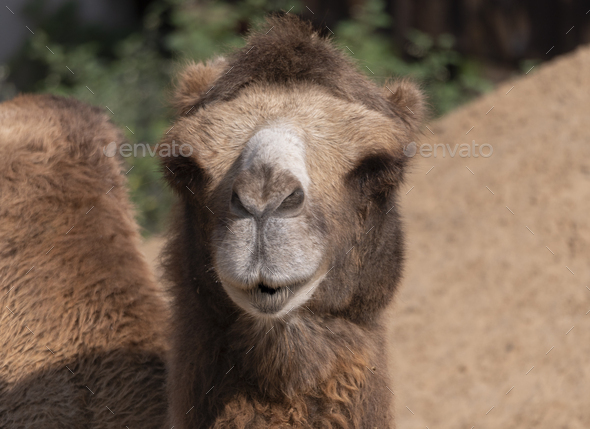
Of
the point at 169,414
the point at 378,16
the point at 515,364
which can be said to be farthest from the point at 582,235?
the point at 378,16

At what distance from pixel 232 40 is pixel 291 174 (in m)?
7.73

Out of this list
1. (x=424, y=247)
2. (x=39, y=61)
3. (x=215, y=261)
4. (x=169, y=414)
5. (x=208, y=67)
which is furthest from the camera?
(x=39, y=61)

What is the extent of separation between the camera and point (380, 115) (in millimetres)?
2432

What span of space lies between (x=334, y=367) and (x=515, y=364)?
299 cm

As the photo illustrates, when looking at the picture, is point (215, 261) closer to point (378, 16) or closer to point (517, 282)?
point (517, 282)

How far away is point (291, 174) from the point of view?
207 cm

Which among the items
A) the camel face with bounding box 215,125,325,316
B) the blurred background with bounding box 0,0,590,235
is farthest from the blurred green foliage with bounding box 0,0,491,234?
the camel face with bounding box 215,125,325,316

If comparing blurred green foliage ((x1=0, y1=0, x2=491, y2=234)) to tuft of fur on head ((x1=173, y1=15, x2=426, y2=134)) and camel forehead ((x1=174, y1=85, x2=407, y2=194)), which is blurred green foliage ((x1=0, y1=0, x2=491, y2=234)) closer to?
tuft of fur on head ((x1=173, y1=15, x2=426, y2=134))

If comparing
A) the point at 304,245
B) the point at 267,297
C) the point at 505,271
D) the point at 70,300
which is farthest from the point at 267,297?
the point at 505,271

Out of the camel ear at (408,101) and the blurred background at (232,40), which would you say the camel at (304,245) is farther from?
the blurred background at (232,40)

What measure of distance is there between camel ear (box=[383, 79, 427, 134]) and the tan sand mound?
2.41 meters

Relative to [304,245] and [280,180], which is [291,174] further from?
[304,245]

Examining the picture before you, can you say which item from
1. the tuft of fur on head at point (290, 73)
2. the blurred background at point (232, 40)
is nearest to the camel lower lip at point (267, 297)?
the tuft of fur on head at point (290, 73)

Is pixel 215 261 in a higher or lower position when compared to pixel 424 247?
higher
